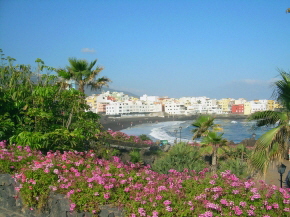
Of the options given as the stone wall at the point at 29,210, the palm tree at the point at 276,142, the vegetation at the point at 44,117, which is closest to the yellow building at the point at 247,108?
the vegetation at the point at 44,117

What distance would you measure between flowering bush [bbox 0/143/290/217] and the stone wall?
0.28 ft

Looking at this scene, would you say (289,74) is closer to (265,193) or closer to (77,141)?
(265,193)

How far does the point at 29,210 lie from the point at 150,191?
6.89 feet

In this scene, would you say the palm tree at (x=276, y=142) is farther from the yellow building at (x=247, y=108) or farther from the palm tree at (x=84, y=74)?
the yellow building at (x=247, y=108)

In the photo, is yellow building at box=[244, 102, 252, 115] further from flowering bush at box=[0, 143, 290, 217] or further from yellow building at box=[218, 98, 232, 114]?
flowering bush at box=[0, 143, 290, 217]

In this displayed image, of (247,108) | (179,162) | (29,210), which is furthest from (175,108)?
(29,210)

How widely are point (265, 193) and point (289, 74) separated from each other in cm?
280

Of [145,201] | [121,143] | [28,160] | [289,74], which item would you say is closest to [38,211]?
[28,160]

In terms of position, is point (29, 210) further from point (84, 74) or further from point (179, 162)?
point (84, 74)

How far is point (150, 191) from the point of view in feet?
11.8

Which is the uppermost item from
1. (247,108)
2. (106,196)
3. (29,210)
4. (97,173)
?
(247,108)

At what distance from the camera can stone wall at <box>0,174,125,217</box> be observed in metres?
3.59

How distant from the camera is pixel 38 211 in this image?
444cm

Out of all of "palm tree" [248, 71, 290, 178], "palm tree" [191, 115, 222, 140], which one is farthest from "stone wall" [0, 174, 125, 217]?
"palm tree" [191, 115, 222, 140]
